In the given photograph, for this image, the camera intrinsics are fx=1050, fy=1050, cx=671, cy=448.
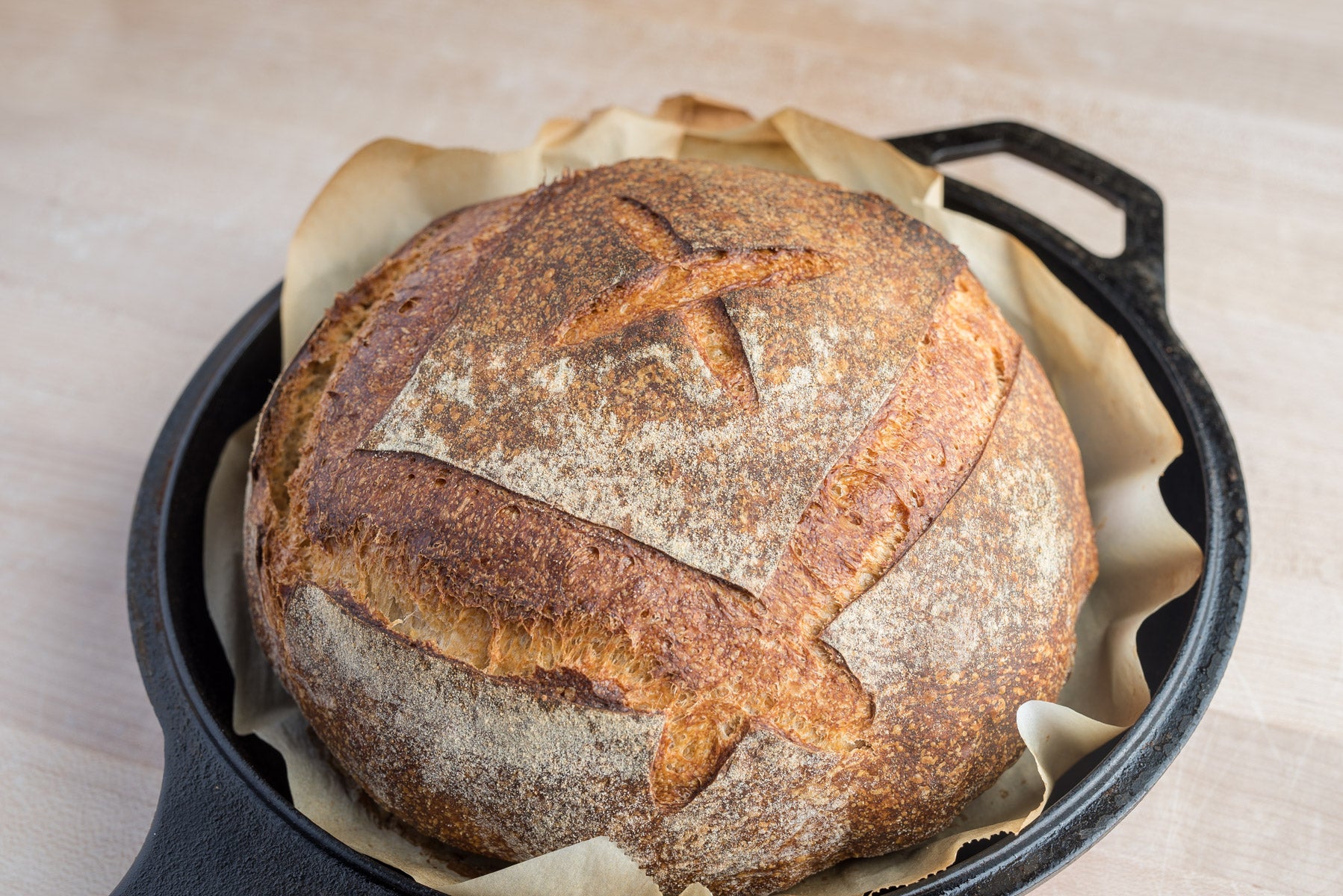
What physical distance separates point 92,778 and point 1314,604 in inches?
60.5

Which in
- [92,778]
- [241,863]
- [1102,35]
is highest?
[1102,35]

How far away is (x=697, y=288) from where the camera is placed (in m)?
1.03

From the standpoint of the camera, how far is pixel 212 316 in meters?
1.70

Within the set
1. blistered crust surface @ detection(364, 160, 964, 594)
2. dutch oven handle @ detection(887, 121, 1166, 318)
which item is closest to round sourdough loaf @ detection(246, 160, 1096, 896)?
blistered crust surface @ detection(364, 160, 964, 594)

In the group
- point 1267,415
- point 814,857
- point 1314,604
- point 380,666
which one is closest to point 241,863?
point 380,666

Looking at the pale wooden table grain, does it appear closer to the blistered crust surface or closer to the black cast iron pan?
the black cast iron pan

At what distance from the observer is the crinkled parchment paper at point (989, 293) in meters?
1.02

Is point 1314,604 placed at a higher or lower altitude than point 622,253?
lower

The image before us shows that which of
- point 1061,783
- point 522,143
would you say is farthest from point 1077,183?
point 522,143

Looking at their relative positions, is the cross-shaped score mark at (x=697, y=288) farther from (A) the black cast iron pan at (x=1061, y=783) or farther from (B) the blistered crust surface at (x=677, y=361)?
(A) the black cast iron pan at (x=1061, y=783)

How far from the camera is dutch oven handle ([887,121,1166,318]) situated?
1.30 m

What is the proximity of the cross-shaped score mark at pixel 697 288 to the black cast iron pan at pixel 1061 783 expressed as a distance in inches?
17.8

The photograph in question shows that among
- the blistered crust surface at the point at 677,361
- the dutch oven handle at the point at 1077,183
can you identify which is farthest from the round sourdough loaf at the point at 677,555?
the dutch oven handle at the point at 1077,183

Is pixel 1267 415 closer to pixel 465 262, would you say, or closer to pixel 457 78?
pixel 465 262
